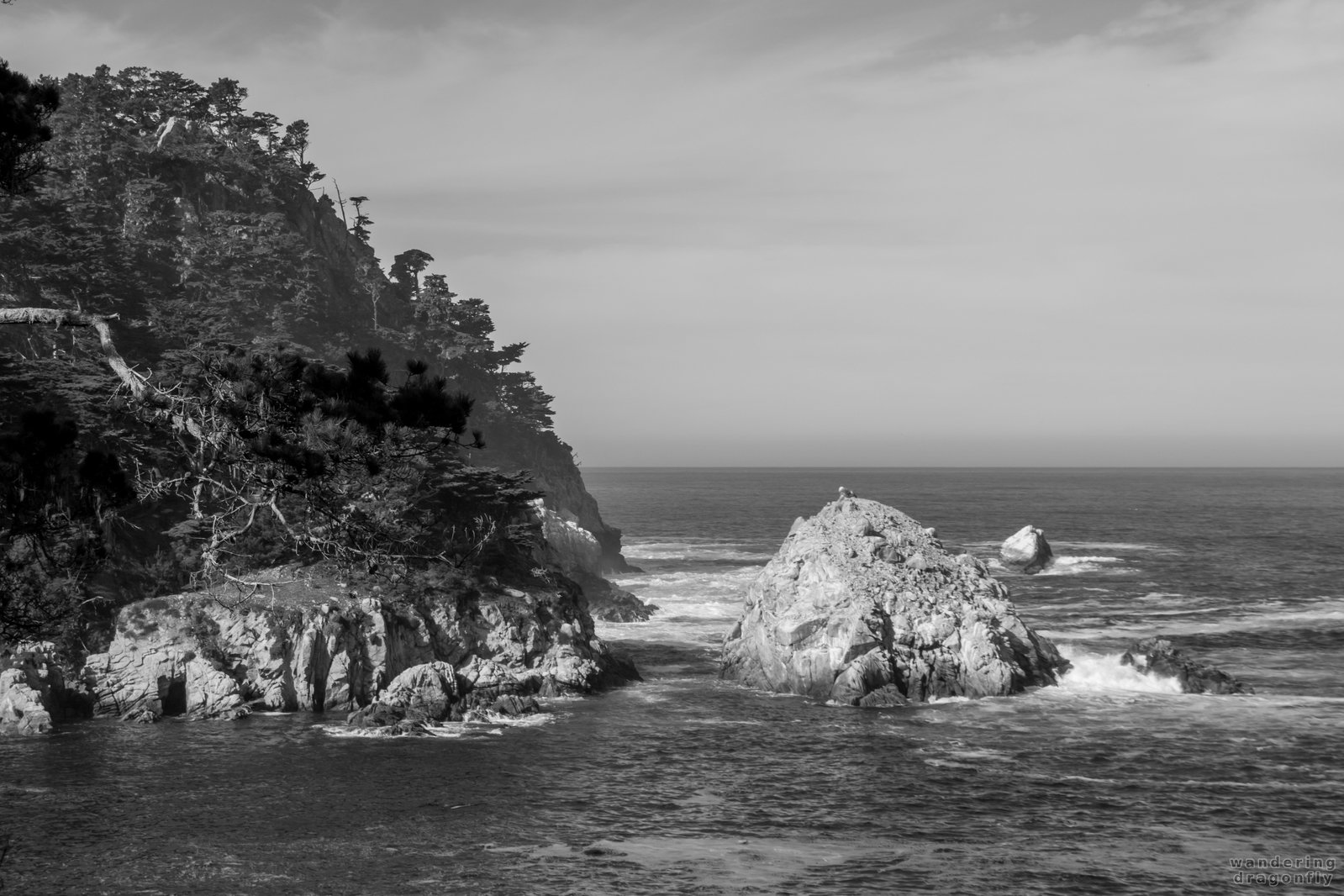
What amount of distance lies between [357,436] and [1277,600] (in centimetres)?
7732

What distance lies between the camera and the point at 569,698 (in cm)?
4931

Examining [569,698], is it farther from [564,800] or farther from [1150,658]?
[1150,658]

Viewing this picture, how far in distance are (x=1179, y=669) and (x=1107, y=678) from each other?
306cm

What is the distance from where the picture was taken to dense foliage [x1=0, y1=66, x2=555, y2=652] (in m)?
17.7

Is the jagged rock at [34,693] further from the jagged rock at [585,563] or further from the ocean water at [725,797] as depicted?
the jagged rock at [585,563]

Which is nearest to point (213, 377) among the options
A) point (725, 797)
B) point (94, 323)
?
point (94, 323)

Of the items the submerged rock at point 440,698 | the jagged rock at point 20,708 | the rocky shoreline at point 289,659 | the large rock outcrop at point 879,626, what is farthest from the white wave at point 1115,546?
the jagged rock at point 20,708

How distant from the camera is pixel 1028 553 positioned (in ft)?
317

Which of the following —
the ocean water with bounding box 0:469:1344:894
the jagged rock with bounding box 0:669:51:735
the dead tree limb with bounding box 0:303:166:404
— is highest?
the dead tree limb with bounding box 0:303:166:404

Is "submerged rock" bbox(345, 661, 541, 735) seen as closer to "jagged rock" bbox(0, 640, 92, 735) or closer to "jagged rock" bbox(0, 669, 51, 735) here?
"jagged rock" bbox(0, 640, 92, 735)

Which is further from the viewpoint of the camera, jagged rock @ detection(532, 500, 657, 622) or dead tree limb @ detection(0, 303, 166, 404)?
jagged rock @ detection(532, 500, 657, 622)

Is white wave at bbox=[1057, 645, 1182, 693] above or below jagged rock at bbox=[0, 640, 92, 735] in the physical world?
below

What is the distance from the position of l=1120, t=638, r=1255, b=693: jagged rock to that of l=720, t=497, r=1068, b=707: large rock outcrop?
10.9 feet

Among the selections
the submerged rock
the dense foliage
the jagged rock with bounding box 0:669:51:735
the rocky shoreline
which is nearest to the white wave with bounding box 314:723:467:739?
the submerged rock
